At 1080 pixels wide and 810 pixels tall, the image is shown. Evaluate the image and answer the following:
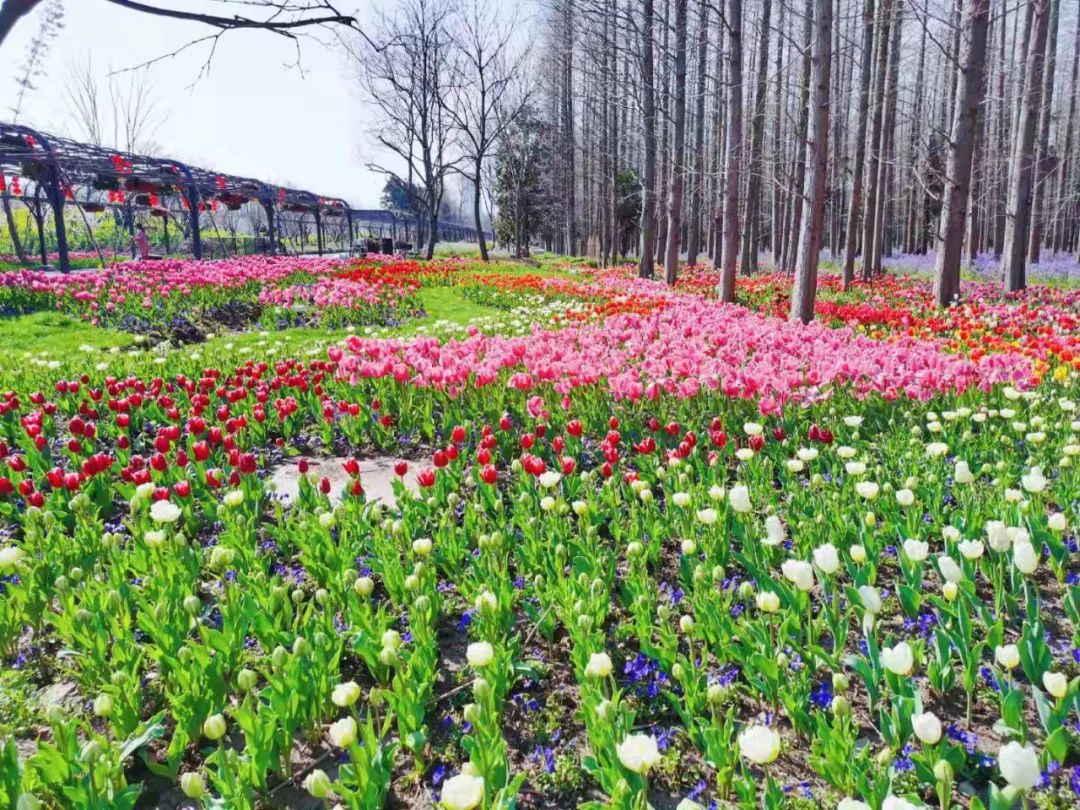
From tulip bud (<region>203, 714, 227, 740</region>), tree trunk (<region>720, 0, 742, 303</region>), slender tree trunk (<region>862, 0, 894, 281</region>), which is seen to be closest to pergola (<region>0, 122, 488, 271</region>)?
Result: tree trunk (<region>720, 0, 742, 303</region>)

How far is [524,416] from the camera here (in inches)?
200

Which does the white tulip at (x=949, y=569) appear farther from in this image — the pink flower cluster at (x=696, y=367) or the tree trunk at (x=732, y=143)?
the tree trunk at (x=732, y=143)

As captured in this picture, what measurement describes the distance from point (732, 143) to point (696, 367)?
7172 mm

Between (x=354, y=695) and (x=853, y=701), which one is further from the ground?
→ (x=354, y=695)

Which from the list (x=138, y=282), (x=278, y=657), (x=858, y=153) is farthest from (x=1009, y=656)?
(x=858, y=153)

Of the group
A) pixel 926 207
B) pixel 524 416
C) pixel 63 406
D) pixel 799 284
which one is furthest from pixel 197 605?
pixel 926 207

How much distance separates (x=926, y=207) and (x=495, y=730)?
130ft

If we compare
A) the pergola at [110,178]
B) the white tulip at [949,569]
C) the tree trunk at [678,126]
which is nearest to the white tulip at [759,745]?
the white tulip at [949,569]

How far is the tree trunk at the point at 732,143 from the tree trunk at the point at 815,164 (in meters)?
1.92

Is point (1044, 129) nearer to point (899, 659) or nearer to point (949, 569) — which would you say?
point (949, 569)

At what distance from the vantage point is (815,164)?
29.3 ft

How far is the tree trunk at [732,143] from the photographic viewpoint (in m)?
10.8

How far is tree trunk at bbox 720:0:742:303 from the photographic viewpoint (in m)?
10.8

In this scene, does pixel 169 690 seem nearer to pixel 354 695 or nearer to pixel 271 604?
pixel 271 604
